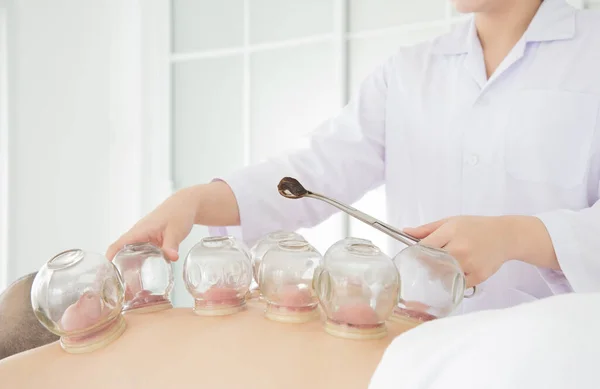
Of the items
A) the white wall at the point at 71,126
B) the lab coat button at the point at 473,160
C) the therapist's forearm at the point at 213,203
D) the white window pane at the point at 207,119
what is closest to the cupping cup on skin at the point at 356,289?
the therapist's forearm at the point at 213,203

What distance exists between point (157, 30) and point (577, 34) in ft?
6.81

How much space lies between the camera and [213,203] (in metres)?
0.91

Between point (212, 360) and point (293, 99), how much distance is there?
181cm

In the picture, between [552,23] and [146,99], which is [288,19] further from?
[552,23]

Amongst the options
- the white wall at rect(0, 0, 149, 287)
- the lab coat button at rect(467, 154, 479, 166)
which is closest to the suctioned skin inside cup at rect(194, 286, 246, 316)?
the lab coat button at rect(467, 154, 479, 166)

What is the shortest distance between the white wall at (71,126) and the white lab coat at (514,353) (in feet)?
7.75

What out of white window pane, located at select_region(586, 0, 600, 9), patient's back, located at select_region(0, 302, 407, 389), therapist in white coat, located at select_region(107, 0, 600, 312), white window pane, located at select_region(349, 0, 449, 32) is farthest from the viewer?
white window pane, located at select_region(349, 0, 449, 32)

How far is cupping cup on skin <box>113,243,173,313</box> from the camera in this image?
56 cm

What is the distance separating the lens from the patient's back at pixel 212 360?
16.6 inches

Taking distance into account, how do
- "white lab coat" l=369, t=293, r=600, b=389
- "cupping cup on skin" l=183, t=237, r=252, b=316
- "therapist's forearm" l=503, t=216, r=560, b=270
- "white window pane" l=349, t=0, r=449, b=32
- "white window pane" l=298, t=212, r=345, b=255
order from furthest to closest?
"white window pane" l=298, t=212, r=345, b=255
"white window pane" l=349, t=0, r=449, b=32
"therapist's forearm" l=503, t=216, r=560, b=270
"cupping cup on skin" l=183, t=237, r=252, b=316
"white lab coat" l=369, t=293, r=600, b=389

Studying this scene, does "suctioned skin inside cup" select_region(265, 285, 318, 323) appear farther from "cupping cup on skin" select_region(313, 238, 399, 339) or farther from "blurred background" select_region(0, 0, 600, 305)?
"blurred background" select_region(0, 0, 600, 305)

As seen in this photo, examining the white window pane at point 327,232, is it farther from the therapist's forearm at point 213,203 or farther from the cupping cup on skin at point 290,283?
the cupping cup on skin at point 290,283

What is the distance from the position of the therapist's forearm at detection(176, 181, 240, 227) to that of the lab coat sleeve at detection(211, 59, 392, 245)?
1 centimetres

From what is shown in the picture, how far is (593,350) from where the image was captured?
0.28 metres
